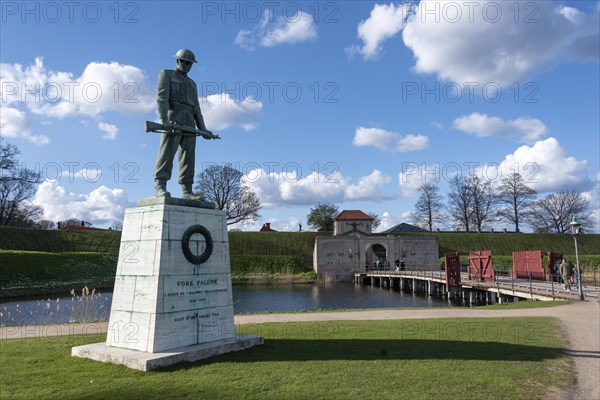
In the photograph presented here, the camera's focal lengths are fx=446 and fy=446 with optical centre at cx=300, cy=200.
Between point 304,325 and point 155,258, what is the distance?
19.1 feet

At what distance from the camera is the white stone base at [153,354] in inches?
274

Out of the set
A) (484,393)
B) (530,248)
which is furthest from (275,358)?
(530,248)

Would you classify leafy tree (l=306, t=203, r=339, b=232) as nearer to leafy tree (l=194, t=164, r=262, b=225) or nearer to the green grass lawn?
leafy tree (l=194, t=164, r=262, b=225)

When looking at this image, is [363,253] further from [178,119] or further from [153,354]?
[153,354]

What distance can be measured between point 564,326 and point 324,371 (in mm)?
9058

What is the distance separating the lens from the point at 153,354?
7.29 metres

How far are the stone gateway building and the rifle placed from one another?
42.3 metres

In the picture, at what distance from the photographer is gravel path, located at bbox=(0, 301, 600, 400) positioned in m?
7.43

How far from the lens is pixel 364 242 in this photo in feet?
179

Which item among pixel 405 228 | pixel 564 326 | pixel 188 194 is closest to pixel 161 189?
pixel 188 194

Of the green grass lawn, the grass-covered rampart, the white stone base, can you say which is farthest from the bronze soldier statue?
the grass-covered rampart

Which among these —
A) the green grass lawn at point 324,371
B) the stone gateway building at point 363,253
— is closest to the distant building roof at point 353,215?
the stone gateway building at point 363,253

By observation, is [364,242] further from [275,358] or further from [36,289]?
[275,358]

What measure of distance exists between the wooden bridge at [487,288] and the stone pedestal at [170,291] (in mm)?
18264
